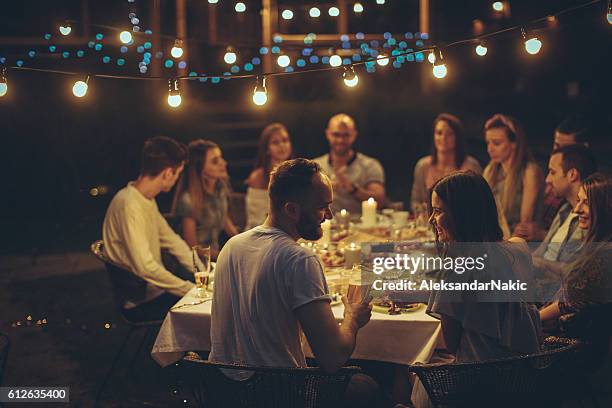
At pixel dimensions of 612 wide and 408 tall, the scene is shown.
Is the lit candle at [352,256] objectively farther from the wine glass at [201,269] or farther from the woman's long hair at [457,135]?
the woman's long hair at [457,135]

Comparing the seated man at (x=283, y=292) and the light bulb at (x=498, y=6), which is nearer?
the seated man at (x=283, y=292)

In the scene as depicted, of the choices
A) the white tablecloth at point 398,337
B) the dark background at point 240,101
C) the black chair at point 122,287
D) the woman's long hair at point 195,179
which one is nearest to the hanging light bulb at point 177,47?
the woman's long hair at point 195,179

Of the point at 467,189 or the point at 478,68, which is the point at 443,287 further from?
the point at 478,68

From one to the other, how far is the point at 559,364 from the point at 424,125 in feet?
24.6

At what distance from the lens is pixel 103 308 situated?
5.76 meters

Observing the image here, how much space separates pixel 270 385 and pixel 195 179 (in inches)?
105

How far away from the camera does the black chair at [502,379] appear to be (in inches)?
92.6

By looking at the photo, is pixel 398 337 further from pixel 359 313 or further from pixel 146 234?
pixel 146 234

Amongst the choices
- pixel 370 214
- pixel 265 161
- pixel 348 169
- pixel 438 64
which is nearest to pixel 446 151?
pixel 348 169

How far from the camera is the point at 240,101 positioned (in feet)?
32.1

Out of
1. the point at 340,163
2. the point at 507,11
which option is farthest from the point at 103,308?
the point at 507,11

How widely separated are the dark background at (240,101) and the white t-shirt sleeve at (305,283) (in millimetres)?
5260

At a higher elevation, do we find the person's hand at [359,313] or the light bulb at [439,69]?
the light bulb at [439,69]

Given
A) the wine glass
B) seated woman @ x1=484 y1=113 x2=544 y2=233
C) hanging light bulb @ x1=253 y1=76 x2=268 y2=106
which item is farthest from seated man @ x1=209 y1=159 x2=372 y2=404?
seated woman @ x1=484 y1=113 x2=544 y2=233
